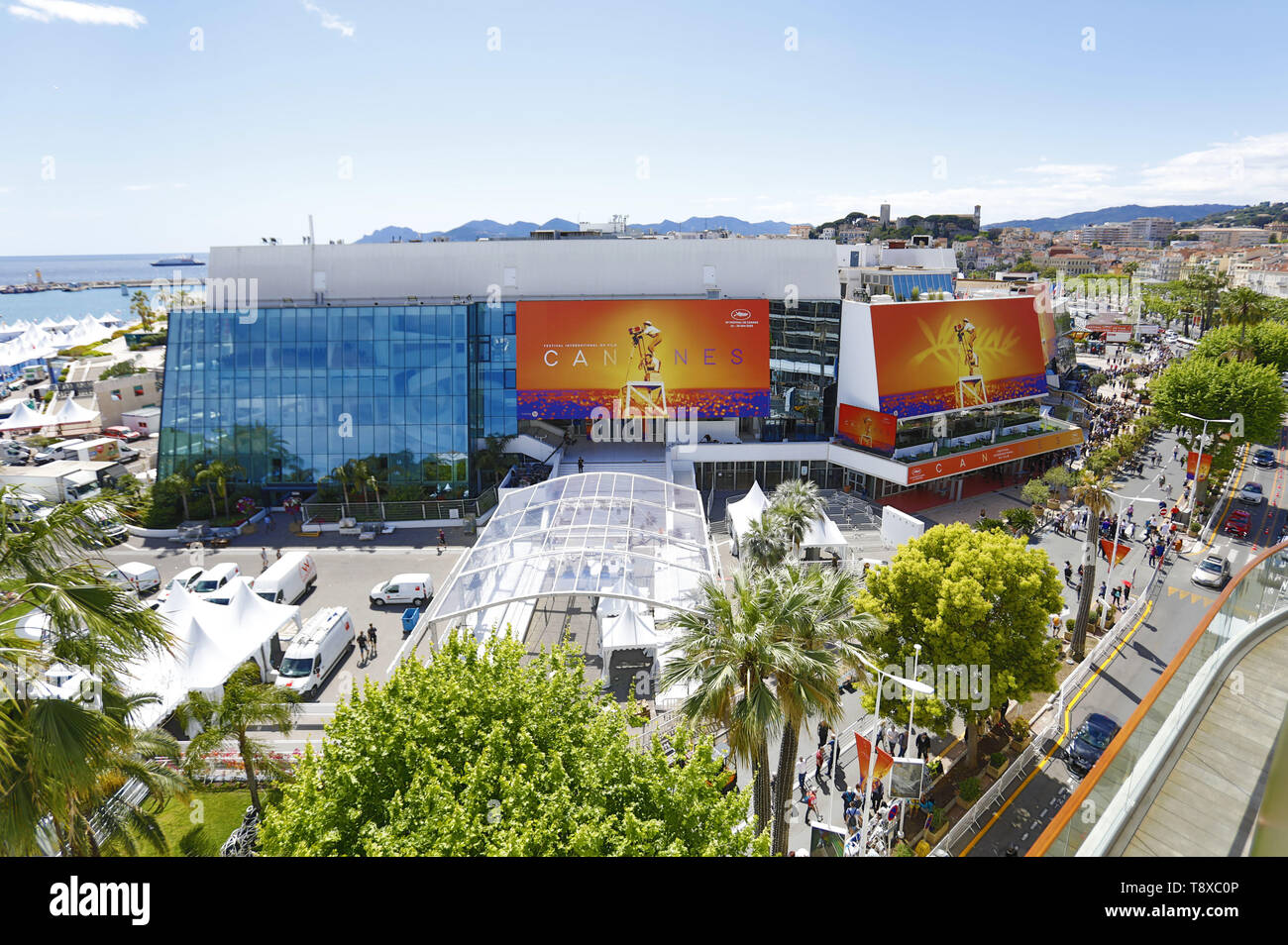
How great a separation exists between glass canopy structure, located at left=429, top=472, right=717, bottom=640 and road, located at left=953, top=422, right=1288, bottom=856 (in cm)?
1078

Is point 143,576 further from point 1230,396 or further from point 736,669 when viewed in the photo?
point 1230,396

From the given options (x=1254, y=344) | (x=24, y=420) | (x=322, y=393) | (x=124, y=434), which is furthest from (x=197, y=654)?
(x=1254, y=344)

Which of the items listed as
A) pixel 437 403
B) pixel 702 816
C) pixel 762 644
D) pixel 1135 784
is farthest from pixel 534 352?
pixel 1135 784

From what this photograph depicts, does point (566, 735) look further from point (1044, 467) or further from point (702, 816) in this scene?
point (1044, 467)

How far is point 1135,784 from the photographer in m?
8.55

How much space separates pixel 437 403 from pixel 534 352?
6.82 metres

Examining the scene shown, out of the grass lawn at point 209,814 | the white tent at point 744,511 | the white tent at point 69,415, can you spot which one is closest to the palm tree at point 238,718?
the grass lawn at point 209,814

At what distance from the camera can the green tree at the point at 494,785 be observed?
10.4 m

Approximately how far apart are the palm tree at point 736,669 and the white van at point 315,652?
15859 millimetres

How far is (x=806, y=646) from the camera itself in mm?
15805

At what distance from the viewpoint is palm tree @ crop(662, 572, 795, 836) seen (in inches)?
584

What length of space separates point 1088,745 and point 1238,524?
26.8 m

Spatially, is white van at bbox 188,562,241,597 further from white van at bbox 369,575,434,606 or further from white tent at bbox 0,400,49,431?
white tent at bbox 0,400,49,431

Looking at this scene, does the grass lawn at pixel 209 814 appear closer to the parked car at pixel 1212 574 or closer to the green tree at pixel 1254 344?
the parked car at pixel 1212 574
